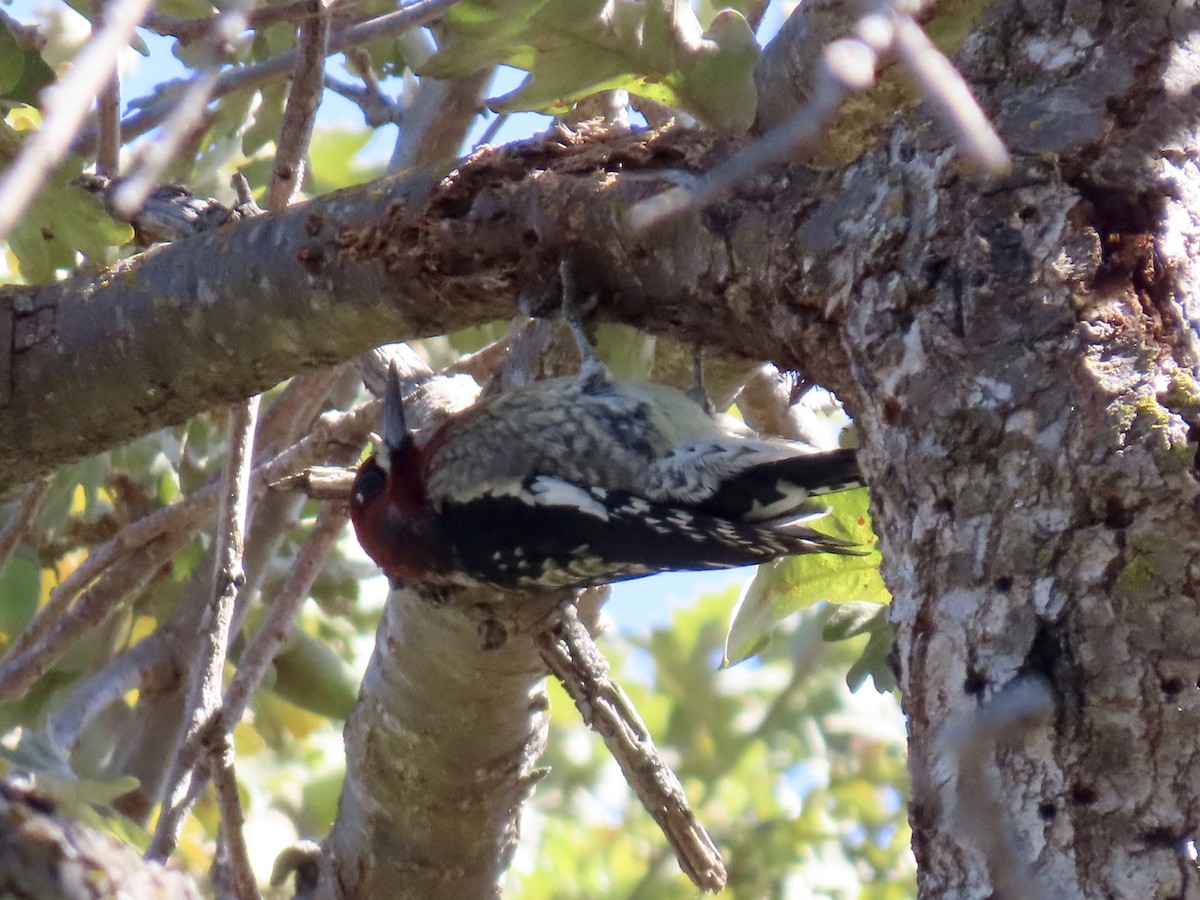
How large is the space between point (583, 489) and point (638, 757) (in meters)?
0.73

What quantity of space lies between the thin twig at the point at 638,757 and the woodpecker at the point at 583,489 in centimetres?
26

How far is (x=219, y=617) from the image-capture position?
2.67m

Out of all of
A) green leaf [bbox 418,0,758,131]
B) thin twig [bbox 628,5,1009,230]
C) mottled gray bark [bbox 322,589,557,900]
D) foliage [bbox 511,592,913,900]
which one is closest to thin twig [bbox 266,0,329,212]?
green leaf [bbox 418,0,758,131]

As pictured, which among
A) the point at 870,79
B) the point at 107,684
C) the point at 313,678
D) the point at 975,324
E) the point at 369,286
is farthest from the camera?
the point at 313,678

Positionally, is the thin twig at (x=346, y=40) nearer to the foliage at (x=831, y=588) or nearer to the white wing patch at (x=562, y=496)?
the white wing patch at (x=562, y=496)

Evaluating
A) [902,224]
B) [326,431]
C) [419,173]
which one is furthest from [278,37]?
[902,224]

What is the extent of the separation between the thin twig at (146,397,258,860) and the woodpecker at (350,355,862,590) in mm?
490

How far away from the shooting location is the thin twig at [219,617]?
2484 mm

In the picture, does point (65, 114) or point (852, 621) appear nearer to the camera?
point (65, 114)

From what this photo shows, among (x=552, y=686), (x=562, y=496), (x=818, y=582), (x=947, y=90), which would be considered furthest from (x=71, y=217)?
(x=552, y=686)

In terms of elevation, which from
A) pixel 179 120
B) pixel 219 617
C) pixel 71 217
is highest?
pixel 71 217

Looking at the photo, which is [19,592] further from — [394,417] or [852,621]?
[852,621]

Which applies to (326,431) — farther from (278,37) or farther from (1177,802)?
(1177,802)

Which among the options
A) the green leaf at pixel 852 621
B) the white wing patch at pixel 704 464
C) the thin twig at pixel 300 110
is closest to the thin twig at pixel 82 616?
the thin twig at pixel 300 110
